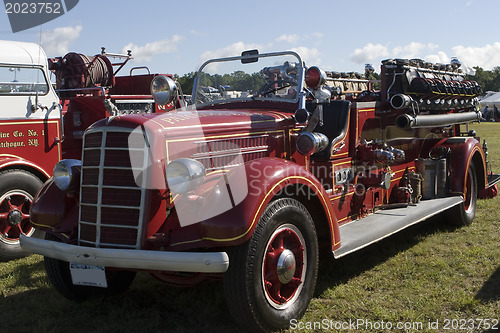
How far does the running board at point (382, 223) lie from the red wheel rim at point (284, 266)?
35 centimetres

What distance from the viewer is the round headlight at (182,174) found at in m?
3.16

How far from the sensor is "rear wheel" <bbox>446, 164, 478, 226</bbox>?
6.00m

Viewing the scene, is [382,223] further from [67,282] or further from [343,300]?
[67,282]

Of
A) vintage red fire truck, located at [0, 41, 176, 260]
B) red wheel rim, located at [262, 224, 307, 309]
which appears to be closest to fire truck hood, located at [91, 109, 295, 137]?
red wheel rim, located at [262, 224, 307, 309]

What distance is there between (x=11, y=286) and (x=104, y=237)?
5.74 ft

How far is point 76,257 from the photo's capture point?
10.6 feet

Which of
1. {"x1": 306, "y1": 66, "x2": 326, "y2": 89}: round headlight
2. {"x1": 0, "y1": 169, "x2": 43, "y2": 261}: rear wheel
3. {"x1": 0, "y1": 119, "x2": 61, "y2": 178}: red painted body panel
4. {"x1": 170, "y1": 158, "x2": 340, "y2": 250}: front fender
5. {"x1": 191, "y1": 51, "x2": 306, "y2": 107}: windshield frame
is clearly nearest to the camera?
{"x1": 170, "y1": 158, "x2": 340, "y2": 250}: front fender

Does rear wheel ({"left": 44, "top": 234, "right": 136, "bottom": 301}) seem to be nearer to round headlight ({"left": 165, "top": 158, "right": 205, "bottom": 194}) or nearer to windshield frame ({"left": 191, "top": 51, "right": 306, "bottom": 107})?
round headlight ({"left": 165, "top": 158, "right": 205, "bottom": 194})

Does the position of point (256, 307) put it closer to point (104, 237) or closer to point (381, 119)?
point (104, 237)

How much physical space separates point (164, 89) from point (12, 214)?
101 inches

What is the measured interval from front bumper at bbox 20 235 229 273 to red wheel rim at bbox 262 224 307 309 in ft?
1.54

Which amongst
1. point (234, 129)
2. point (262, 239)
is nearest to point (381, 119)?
point (234, 129)

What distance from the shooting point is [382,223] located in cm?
465

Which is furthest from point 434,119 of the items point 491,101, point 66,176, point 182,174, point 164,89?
point 491,101
